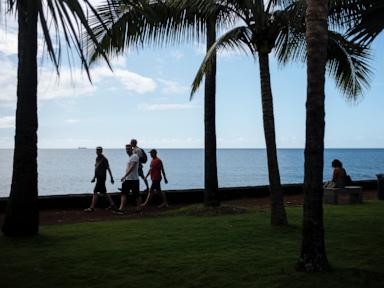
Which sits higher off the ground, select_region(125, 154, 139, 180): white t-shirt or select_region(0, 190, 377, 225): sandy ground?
select_region(125, 154, 139, 180): white t-shirt

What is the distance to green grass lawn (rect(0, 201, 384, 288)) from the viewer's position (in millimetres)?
5633

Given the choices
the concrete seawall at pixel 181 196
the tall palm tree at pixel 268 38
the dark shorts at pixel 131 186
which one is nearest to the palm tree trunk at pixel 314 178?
the tall palm tree at pixel 268 38

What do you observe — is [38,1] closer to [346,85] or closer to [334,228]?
[334,228]

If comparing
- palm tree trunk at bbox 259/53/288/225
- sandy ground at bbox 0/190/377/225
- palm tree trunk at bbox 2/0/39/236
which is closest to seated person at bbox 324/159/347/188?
sandy ground at bbox 0/190/377/225

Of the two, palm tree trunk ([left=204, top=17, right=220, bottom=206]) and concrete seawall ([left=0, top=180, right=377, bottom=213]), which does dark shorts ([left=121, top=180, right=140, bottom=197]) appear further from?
palm tree trunk ([left=204, top=17, right=220, bottom=206])

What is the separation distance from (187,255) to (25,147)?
11.9 ft

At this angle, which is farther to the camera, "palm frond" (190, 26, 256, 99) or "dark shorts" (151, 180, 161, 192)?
"dark shorts" (151, 180, 161, 192)

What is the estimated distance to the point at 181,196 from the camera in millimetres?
15719

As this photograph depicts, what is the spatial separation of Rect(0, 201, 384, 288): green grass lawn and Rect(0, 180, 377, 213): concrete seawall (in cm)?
374

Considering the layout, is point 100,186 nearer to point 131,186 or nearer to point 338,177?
point 131,186

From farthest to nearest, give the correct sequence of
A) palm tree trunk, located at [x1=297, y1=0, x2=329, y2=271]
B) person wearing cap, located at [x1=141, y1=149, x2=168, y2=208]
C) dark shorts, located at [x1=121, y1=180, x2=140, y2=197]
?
person wearing cap, located at [x1=141, y1=149, x2=168, y2=208] → dark shorts, located at [x1=121, y1=180, x2=140, y2=197] → palm tree trunk, located at [x1=297, y1=0, x2=329, y2=271]

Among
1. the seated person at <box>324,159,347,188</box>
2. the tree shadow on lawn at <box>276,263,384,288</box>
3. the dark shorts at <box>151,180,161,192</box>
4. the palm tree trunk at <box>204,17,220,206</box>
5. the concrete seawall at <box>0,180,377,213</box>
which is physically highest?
the palm tree trunk at <box>204,17,220,206</box>

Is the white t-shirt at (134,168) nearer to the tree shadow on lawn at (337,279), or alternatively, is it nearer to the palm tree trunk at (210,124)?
the palm tree trunk at (210,124)

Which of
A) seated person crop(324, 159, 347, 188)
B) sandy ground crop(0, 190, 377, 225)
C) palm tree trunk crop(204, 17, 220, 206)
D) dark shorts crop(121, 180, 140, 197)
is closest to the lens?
sandy ground crop(0, 190, 377, 225)
